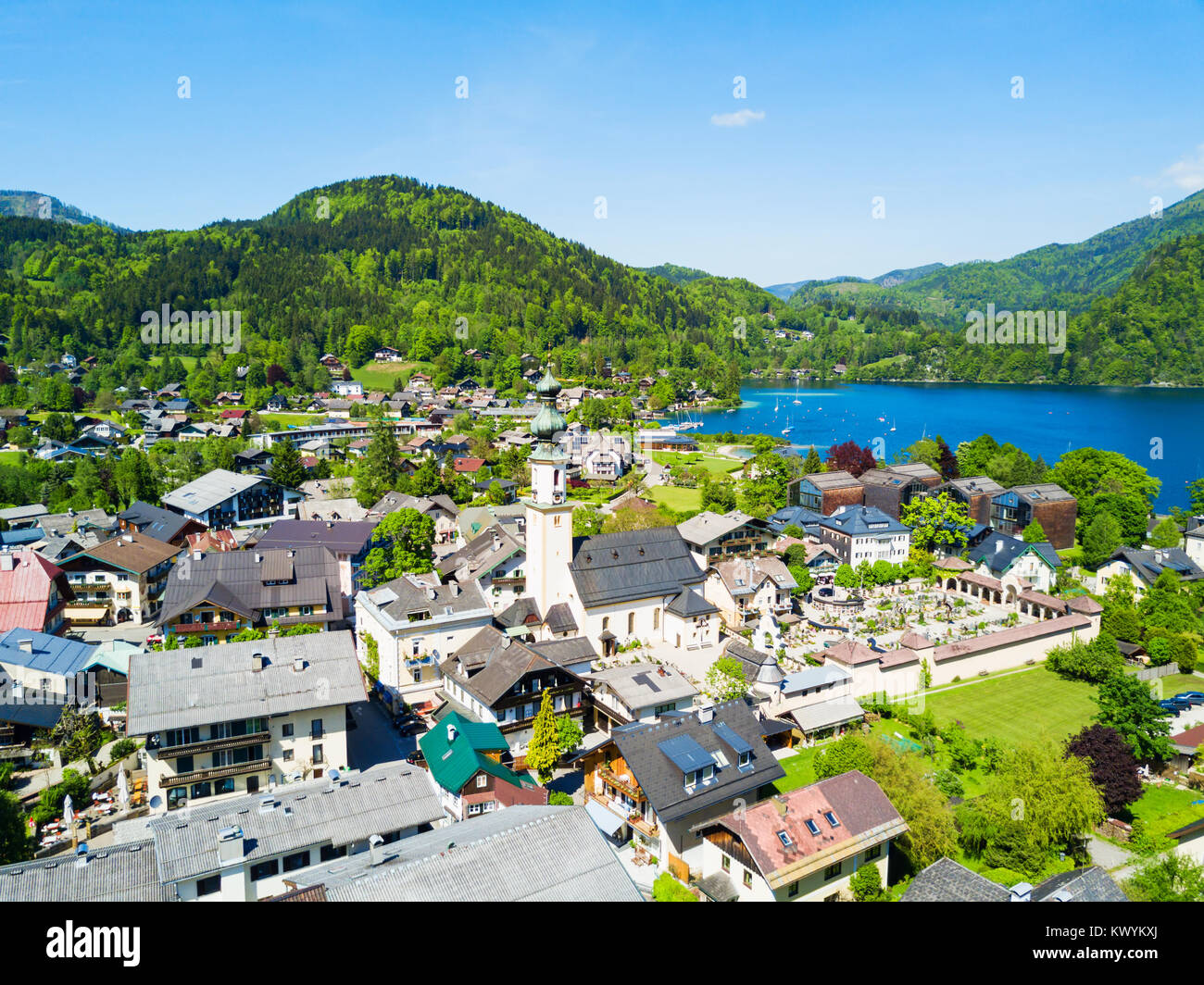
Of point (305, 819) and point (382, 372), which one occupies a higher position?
point (382, 372)

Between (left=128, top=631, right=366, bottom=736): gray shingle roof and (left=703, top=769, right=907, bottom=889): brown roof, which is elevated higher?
(left=128, top=631, right=366, bottom=736): gray shingle roof

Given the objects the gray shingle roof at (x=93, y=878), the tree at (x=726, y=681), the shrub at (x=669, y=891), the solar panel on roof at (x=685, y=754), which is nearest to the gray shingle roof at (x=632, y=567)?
the tree at (x=726, y=681)

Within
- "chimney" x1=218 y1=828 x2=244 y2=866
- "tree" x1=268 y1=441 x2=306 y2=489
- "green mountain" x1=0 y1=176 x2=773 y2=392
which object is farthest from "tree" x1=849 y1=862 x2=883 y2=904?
"green mountain" x1=0 y1=176 x2=773 y2=392

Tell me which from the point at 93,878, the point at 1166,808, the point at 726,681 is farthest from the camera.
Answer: the point at 726,681

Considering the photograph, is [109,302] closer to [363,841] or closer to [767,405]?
[767,405]

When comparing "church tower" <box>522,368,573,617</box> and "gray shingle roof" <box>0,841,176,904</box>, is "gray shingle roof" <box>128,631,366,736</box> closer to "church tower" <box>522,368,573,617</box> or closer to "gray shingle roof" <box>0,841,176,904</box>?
"gray shingle roof" <box>0,841,176,904</box>

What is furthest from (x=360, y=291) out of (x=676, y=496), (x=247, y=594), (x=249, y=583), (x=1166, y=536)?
(x=1166, y=536)

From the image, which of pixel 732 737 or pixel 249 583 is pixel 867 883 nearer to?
pixel 732 737
